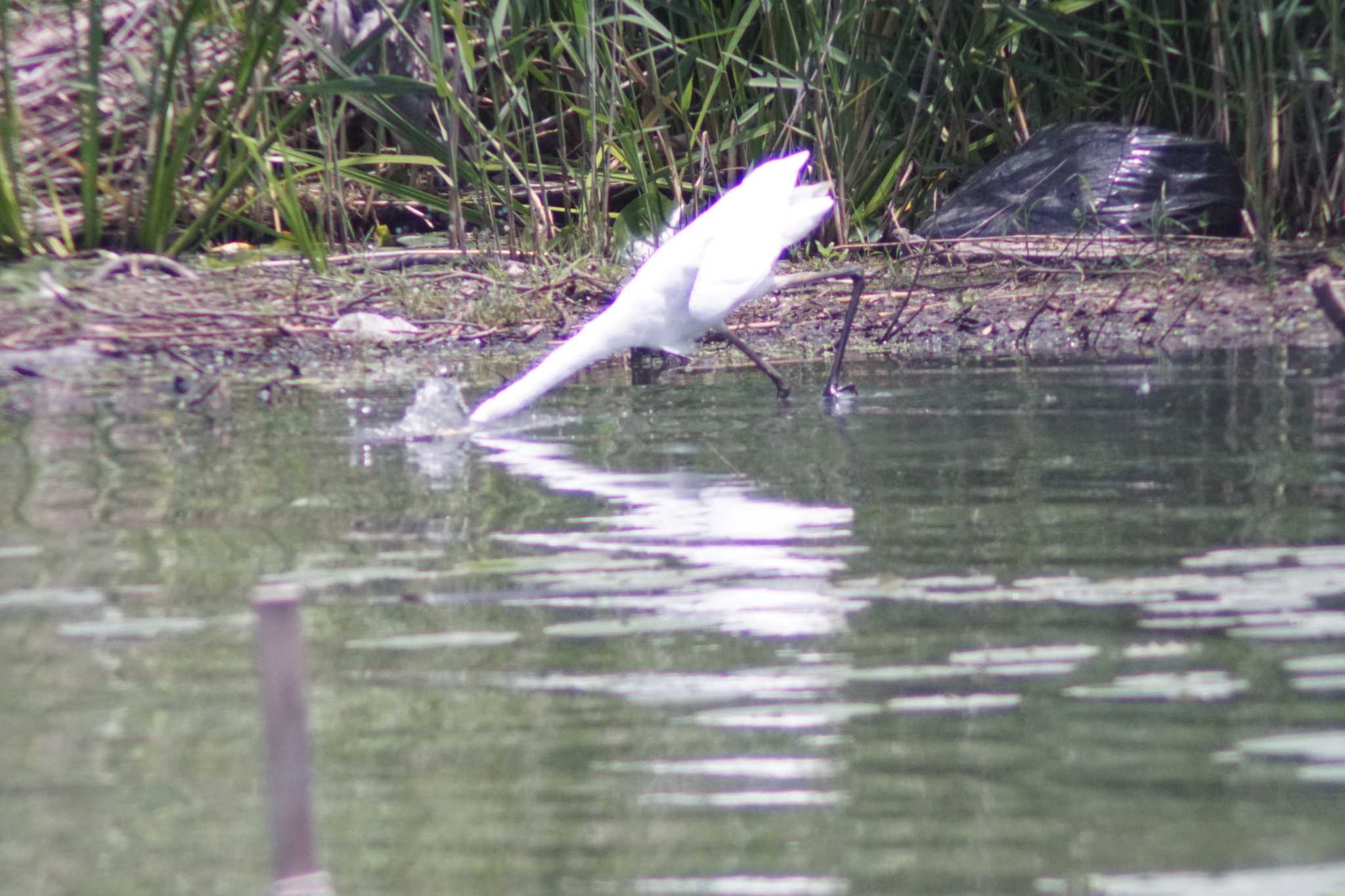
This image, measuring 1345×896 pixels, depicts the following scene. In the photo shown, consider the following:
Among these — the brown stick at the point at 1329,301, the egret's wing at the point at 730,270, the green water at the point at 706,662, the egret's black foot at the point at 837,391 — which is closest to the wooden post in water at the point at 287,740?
the green water at the point at 706,662

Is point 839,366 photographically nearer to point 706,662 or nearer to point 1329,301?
point 1329,301

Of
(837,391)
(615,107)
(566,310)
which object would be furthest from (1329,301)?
(615,107)

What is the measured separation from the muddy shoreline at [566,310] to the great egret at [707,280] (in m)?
0.88

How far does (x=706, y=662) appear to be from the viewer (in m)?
2.52

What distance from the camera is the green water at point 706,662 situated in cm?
185

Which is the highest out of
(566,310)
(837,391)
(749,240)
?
(749,240)

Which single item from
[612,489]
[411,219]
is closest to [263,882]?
[612,489]

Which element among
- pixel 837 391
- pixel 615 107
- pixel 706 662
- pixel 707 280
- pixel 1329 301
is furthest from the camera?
pixel 615 107

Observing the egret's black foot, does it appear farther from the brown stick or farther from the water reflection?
the brown stick

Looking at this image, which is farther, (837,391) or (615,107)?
(615,107)

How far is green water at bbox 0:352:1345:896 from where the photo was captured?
72.8 inches

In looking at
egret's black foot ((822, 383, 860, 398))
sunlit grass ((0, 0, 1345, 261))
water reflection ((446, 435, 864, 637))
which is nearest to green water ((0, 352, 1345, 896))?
water reflection ((446, 435, 864, 637))

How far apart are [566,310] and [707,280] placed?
6.32 feet

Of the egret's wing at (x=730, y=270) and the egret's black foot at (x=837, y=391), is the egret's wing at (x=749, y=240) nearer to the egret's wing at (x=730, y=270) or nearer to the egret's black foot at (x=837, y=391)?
the egret's wing at (x=730, y=270)
